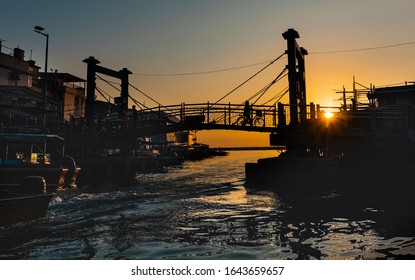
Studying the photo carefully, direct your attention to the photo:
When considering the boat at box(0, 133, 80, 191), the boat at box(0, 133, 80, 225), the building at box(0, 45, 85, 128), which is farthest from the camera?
the building at box(0, 45, 85, 128)

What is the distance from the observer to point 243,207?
500 inches

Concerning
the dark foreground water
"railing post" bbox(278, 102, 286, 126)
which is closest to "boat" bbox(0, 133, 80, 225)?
the dark foreground water

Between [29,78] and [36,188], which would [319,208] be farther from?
[29,78]

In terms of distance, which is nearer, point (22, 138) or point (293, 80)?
point (22, 138)

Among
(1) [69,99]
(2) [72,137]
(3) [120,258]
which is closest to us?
(3) [120,258]

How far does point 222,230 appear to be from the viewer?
8828mm

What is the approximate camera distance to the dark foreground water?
691cm

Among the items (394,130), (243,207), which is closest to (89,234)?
(243,207)

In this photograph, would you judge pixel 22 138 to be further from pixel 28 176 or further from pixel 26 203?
pixel 26 203

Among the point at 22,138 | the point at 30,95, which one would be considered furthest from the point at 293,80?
the point at 30,95

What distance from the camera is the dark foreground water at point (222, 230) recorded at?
272 inches

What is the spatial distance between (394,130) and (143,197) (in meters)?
13.3

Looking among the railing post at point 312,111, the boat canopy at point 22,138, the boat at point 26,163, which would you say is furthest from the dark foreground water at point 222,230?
the railing post at point 312,111

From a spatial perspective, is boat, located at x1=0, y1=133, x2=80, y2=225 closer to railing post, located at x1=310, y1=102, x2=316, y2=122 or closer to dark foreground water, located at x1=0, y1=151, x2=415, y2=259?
dark foreground water, located at x1=0, y1=151, x2=415, y2=259
